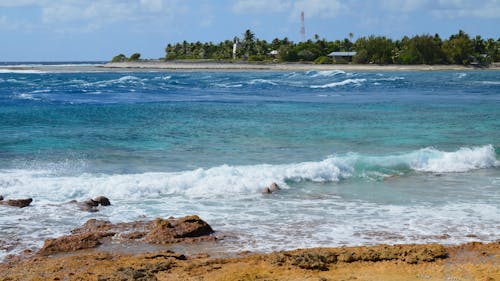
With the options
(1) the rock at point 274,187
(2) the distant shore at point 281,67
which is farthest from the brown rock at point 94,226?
(2) the distant shore at point 281,67

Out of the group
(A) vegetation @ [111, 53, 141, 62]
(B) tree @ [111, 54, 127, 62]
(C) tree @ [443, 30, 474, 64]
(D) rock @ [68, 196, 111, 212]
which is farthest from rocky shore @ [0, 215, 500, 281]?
(B) tree @ [111, 54, 127, 62]

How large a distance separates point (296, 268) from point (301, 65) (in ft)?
418

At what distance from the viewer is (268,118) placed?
1334 inches

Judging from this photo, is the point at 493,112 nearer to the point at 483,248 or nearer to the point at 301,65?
the point at 483,248

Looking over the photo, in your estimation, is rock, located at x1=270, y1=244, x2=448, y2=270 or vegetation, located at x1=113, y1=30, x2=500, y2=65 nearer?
rock, located at x1=270, y1=244, x2=448, y2=270

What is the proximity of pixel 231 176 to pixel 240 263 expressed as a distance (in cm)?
729

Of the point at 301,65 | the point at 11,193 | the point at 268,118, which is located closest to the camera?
the point at 11,193

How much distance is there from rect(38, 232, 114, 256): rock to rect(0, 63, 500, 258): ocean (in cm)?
49

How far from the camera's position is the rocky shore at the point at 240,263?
338 inches

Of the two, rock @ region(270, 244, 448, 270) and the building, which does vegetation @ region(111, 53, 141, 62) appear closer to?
the building

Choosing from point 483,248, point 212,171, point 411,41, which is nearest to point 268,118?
point 212,171

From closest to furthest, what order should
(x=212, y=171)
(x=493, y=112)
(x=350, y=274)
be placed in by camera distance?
1. (x=350, y=274)
2. (x=212, y=171)
3. (x=493, y=112)

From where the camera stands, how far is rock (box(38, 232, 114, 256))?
33.5 ft

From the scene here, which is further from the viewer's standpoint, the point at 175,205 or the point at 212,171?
the point at 212,171
